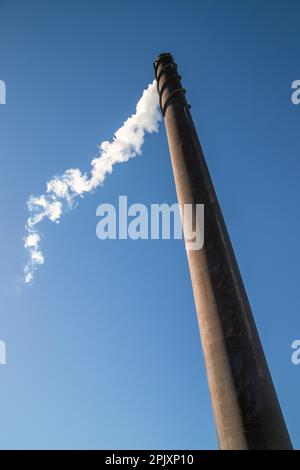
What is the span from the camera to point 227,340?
8.02 m

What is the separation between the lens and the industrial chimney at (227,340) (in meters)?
6.99

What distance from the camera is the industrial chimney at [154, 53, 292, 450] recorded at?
275 inches

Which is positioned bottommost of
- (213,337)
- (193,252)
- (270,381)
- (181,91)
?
(270,381)

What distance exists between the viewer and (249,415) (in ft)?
23.0
